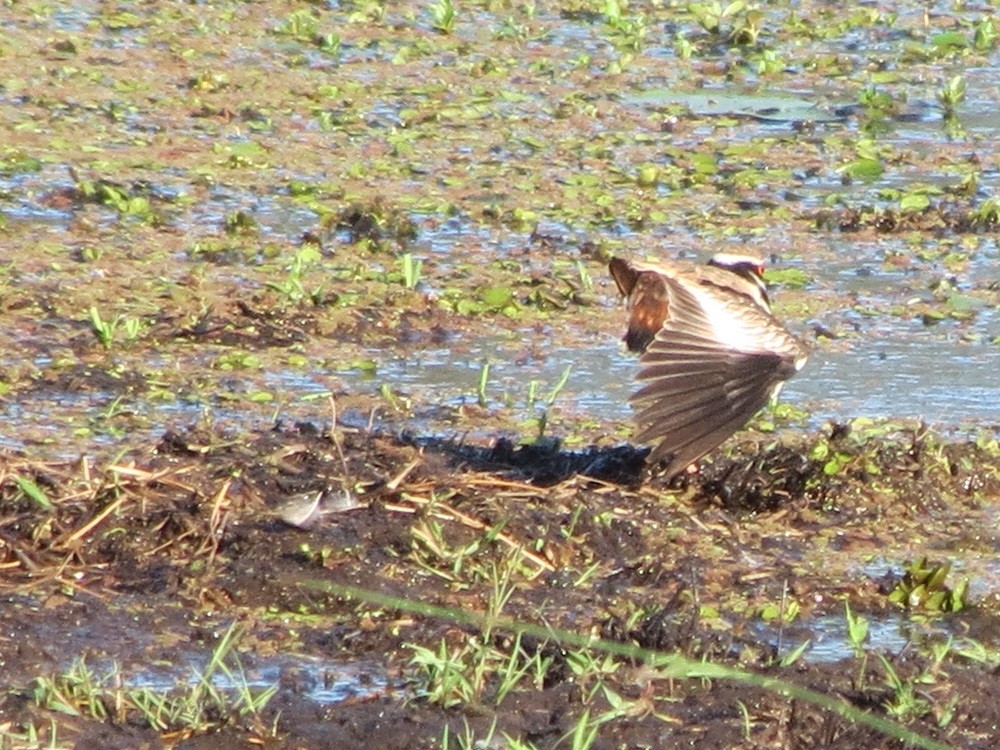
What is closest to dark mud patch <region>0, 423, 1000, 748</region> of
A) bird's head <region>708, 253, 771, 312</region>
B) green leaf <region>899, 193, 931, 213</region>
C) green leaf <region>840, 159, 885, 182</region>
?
bird's head <region>708, 253, 771, 312</region>

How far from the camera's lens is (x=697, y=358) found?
17.8 feet

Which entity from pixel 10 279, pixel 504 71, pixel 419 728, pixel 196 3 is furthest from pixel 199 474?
pixel 196 3

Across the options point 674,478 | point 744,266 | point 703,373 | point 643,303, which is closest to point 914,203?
point 744,266

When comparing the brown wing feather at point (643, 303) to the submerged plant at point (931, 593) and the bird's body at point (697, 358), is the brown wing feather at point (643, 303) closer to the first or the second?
the bird's body at point (697, 358)

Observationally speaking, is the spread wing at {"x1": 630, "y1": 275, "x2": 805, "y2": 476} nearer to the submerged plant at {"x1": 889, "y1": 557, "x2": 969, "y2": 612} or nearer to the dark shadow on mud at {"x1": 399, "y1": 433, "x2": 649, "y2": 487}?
the dark shadow on mud at {"x1": 399, "y1": 433, "x2": 649, "y2": 487}

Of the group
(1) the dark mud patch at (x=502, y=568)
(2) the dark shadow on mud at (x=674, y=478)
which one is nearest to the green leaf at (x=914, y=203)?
(1) the dark mud patch at (x=502, y=568)

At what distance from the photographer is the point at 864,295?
7703 mm

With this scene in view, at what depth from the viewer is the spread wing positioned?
5297mm

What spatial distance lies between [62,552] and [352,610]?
66 cm

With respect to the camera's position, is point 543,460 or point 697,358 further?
point 543,460

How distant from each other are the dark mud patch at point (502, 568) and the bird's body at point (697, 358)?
248 mm

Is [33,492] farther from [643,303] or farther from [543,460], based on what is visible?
[643,303]

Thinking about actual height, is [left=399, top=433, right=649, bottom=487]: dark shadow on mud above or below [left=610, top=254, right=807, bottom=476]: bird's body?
below

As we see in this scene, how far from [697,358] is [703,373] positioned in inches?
1.8
